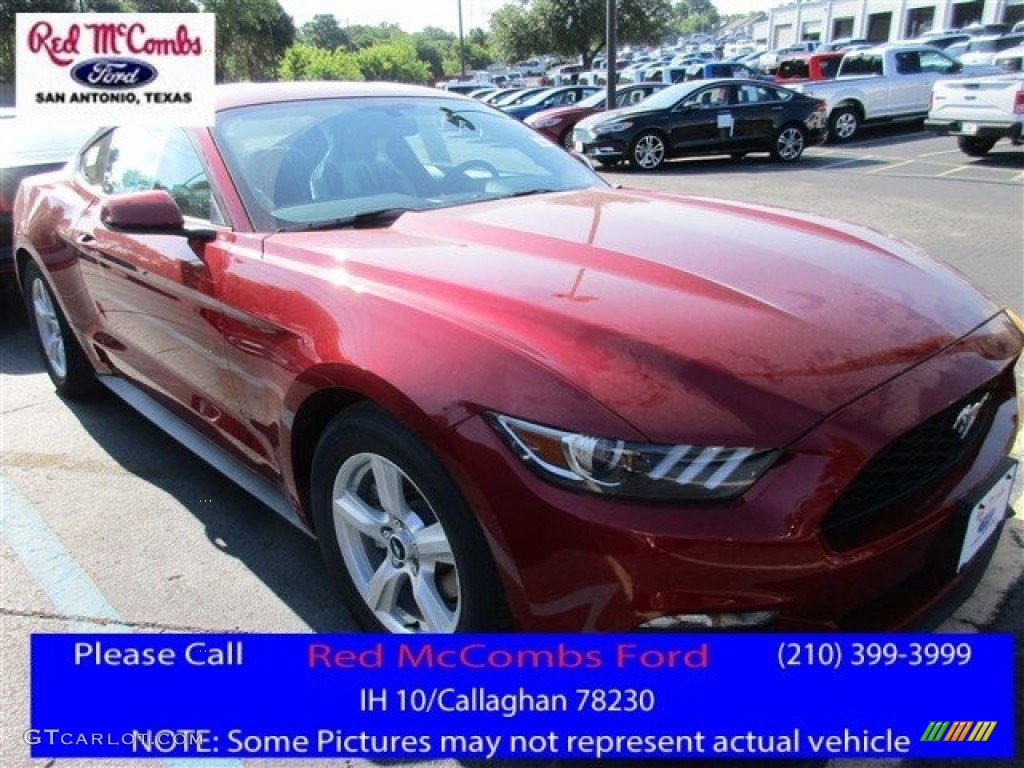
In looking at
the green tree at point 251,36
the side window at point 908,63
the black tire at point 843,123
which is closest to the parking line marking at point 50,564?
the black tire at point 843,123

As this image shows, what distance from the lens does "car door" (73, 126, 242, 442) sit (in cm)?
279

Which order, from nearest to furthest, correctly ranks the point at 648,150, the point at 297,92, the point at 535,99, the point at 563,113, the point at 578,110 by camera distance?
the point at 297,92
the point at 648,150
the point at 563,113
the point at 578,110
the point at 535,99

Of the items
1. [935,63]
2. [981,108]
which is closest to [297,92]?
[981,108]

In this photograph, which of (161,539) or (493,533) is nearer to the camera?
(493,533)

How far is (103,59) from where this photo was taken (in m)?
5.17

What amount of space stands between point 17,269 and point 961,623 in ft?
16.8

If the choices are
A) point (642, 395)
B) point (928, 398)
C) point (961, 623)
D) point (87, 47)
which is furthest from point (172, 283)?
point (87, 47)

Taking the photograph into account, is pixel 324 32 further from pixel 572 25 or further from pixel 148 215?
pixel 148 215

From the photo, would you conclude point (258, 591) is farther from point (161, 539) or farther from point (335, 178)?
point (335, 178)

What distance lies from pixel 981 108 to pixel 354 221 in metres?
12.4

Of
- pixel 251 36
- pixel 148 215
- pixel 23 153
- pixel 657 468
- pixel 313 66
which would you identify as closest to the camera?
pixel 657 468

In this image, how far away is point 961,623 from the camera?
245cm

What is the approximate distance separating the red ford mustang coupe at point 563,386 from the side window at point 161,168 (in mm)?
24

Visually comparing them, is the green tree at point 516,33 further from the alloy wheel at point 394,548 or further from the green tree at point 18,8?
the alloy wheel at point 394,548
